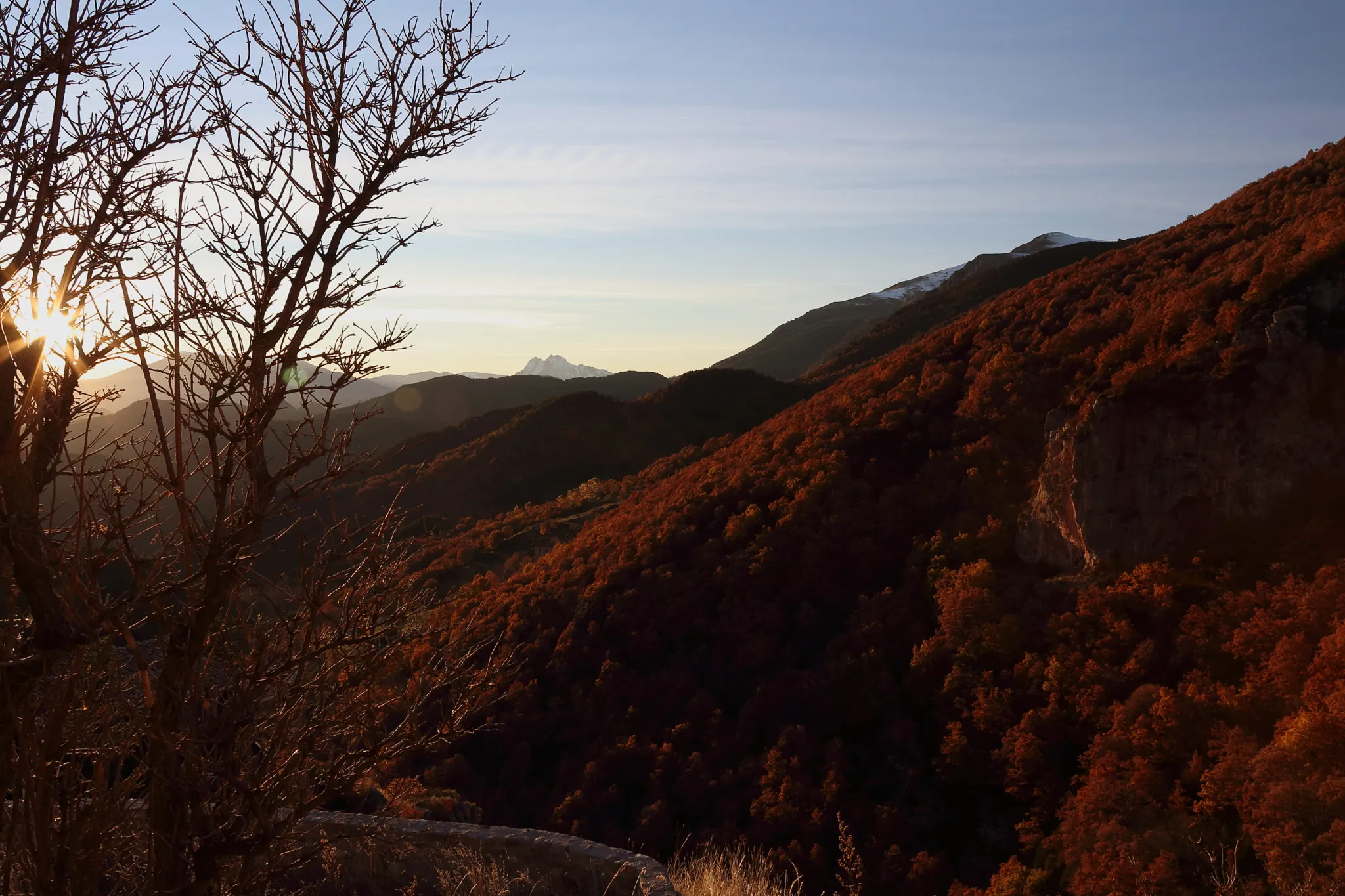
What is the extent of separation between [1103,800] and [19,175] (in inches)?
409

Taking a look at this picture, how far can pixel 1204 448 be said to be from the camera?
1110cm

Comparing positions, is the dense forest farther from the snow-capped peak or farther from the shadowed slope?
the snow-capped peak

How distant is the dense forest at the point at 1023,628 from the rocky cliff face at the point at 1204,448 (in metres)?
0.04

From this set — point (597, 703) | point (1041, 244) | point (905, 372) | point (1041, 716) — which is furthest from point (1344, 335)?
point (1041, 244)

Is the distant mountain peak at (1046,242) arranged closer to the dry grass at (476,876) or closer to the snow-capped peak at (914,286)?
the snow-capped peak at (914,286)

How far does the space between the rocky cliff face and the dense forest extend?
0.14ft

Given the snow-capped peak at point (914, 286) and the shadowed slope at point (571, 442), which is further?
the snow-capped peak at point (914, 286)

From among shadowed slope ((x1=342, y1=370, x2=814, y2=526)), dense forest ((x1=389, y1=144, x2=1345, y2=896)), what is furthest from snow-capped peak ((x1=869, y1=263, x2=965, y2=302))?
dense forest ((x1=389, y1=144, x2=1345, y2=896))

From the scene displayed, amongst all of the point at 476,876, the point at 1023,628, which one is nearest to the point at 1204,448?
the point at 1023,628

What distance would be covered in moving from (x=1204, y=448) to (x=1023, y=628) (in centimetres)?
356

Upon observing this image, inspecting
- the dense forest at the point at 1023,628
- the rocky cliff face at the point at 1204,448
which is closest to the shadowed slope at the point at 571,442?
the dense forest at the point at 1023,628

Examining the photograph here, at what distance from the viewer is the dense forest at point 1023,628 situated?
8555mm

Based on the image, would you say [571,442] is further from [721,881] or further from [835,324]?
[835,324]

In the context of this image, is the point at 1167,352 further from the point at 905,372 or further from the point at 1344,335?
the point at 905,372
